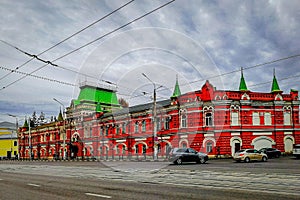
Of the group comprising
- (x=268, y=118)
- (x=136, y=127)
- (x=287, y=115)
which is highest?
(x=287, y=115)

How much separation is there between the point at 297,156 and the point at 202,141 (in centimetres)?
1229

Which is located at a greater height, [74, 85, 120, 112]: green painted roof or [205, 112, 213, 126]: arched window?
[74, 85, 120, 112]: green painted roof

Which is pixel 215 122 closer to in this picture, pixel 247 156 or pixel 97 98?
pixel 247 156

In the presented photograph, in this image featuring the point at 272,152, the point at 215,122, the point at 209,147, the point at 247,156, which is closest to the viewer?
the point at 247,156

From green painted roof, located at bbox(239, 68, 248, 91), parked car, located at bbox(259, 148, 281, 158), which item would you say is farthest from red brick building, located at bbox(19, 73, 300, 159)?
parked car, located at bbox(259, 148, 281, 158)

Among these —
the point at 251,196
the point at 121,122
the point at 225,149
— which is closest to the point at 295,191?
the point at 251,196

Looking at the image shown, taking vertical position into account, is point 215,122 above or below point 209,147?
above

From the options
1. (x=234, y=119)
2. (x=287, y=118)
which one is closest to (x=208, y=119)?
(x=234, y=119)

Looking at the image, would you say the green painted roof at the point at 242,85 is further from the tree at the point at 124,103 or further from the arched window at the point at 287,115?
the tree at the point at 124,103

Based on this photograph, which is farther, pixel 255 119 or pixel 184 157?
pixel 255 119

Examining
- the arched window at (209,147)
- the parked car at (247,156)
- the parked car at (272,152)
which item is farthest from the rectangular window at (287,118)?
the parked car at (247,156)

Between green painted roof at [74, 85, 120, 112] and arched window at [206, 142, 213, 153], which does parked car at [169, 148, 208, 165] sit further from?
green painted roof at [74, 85, 120, 112]

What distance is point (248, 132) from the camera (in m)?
41.4

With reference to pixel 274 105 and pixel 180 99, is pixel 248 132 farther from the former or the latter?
pixel 180 99
